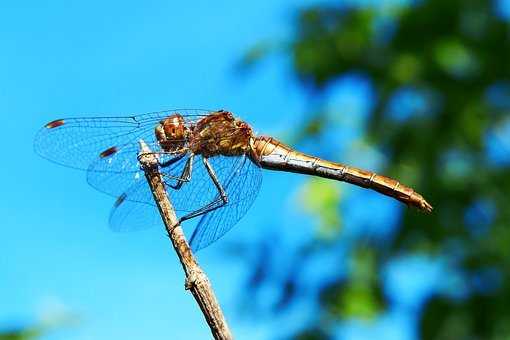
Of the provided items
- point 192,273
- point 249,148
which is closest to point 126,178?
point 249,148

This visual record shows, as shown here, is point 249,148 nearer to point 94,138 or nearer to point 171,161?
point 171,161

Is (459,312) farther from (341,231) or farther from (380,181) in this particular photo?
(380,181)

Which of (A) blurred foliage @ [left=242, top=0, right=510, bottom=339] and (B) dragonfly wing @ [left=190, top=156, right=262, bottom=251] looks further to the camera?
(A) blurred foliage @ [left=242, top=0, right=510, bottom=339]

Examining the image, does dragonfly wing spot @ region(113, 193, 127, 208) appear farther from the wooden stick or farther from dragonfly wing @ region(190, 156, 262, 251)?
the wooden stick

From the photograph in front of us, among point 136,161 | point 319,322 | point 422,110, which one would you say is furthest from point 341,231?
point 136,161

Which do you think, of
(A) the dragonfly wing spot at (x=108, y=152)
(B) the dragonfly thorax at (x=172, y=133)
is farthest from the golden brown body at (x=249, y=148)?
(A) the dragonfly wing spot at (x=108, y=152)

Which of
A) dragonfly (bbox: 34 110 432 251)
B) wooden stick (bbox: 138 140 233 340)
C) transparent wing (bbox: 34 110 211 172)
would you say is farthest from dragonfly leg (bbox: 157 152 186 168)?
wooden stick (bbox: 138 140 233 340)

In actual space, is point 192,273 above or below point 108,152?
below
